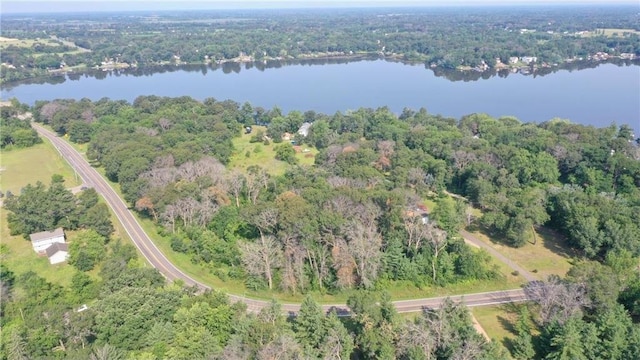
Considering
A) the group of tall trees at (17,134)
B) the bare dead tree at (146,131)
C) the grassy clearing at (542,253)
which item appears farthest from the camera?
the group of tall trees at (17,134)

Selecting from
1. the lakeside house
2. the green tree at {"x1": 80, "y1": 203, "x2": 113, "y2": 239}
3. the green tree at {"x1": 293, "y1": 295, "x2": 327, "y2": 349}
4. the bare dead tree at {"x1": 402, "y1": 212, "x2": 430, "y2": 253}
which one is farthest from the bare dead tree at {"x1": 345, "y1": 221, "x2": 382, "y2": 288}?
the lakeside house

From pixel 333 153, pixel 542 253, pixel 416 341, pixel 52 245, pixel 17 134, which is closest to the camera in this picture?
pixel 416 341

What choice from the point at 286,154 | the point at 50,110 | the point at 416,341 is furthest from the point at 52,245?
the point at 50,110

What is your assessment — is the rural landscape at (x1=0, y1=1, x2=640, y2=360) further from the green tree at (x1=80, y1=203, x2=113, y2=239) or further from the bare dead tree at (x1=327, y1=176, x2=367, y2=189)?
the bare dead tree at (x1=327, y1=176, x2=367, y2=189)

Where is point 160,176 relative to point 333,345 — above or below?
above

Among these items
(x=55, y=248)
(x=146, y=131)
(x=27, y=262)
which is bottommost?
(x=27, y=262)

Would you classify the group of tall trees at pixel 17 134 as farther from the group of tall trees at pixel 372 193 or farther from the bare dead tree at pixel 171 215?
the bare dead tree at pixel 171 215

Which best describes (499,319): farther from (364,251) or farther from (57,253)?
(57,253)

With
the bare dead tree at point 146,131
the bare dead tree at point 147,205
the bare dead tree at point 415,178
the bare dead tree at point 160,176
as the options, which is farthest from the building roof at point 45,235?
the bare dead tree at point 415,178

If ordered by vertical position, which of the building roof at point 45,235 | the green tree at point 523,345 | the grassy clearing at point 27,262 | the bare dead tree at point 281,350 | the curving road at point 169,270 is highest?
the bare dead tree at point 281,350
